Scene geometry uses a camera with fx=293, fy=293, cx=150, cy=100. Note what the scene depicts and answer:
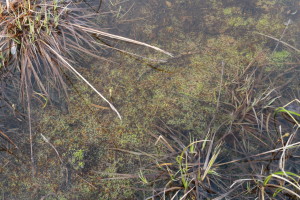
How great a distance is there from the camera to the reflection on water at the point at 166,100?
44.5 inches

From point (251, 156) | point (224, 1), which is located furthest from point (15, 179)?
point (224, 1)

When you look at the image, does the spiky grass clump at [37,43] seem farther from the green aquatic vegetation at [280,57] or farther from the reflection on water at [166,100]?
the green aquatic vegetation at [280,57]

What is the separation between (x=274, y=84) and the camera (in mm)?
1394

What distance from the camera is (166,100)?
1.34m

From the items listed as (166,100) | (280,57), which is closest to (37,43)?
(166,100)

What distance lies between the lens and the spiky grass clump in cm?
133

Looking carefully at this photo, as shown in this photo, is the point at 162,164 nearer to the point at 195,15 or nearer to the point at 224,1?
the point at 195,15

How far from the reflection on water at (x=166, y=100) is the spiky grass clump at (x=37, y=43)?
9 cm

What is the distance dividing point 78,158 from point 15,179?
9.5 inches

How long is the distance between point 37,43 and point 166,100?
2.16 ft

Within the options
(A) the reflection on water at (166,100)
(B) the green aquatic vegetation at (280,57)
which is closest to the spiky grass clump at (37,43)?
(A) the reflection on water at (166,100)

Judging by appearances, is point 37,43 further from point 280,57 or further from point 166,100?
point 280,57

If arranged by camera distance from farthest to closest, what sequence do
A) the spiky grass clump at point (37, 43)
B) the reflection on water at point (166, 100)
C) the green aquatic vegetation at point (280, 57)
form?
the green aquatic vegetation at point (280, 57) → the spiky grass clump at point (37, 43) → the reflection on water at point (166, 100)

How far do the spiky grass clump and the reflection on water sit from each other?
3.7 inches
